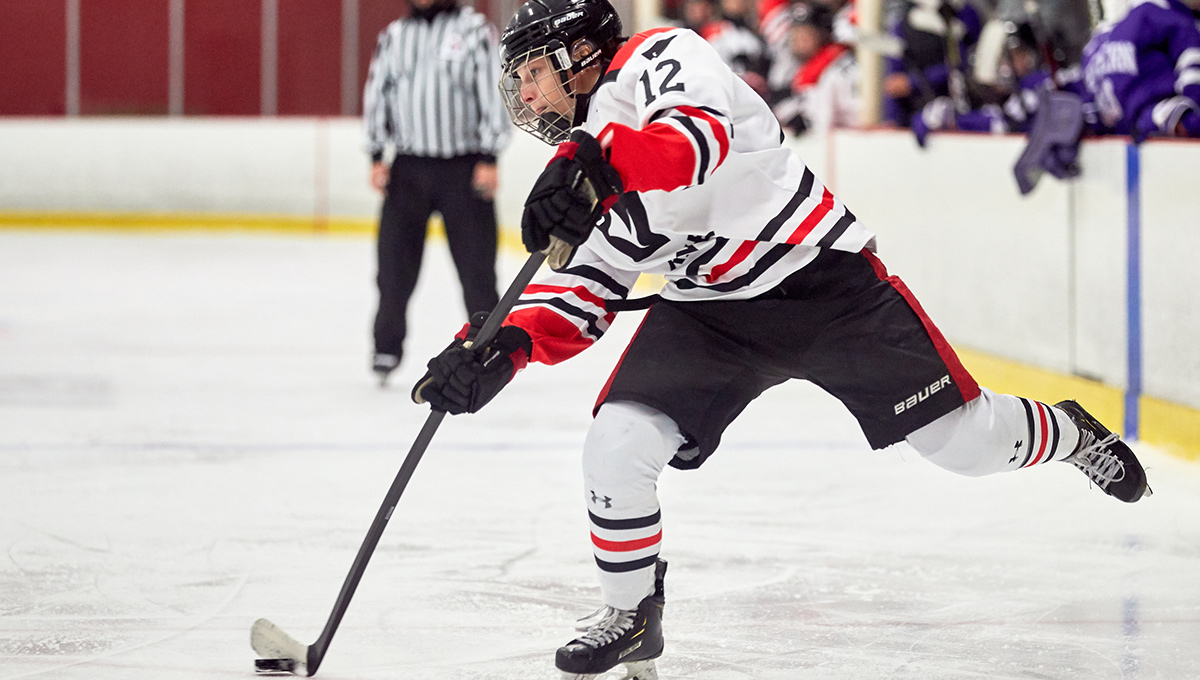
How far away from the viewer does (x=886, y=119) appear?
7.01m

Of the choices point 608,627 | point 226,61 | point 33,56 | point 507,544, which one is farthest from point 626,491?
point 33,56

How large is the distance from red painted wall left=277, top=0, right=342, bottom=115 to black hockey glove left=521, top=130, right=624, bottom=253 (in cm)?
1104

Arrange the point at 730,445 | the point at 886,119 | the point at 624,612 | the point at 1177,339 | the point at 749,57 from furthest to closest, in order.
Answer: the point at 749,57 → the point at 886,119 → the point at 730,445 → the point at 1177,339 → the point at 624,612

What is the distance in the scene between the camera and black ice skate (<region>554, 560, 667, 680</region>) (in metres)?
2.13

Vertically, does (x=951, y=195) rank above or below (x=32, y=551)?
above

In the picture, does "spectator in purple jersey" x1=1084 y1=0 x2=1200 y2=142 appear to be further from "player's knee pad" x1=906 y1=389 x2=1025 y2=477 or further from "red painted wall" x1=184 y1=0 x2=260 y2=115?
"red painted wall" x1=184 y1=0 x2=260 y2=115

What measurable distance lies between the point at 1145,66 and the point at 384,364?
8.34 ft

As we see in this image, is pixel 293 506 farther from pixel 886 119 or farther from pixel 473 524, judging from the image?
pixel 886 119

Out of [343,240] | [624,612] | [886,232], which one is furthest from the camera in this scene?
[343,240]

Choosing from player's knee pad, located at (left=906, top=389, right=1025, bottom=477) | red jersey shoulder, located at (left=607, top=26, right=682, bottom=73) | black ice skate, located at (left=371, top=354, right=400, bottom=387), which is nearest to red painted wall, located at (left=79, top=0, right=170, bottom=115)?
black ice skate, located at (left=371, top=354, right=400, bottom=387)

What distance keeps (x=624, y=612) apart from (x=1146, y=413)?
2.35 m

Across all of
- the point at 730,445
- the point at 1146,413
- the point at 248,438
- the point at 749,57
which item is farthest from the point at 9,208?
the point at 1146,413

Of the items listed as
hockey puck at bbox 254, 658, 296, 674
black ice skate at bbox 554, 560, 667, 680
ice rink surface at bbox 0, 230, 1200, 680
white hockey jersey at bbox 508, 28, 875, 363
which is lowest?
ice rink surface at bbox 0, 230, 1200, 680

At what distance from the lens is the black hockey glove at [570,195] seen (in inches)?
78.0
